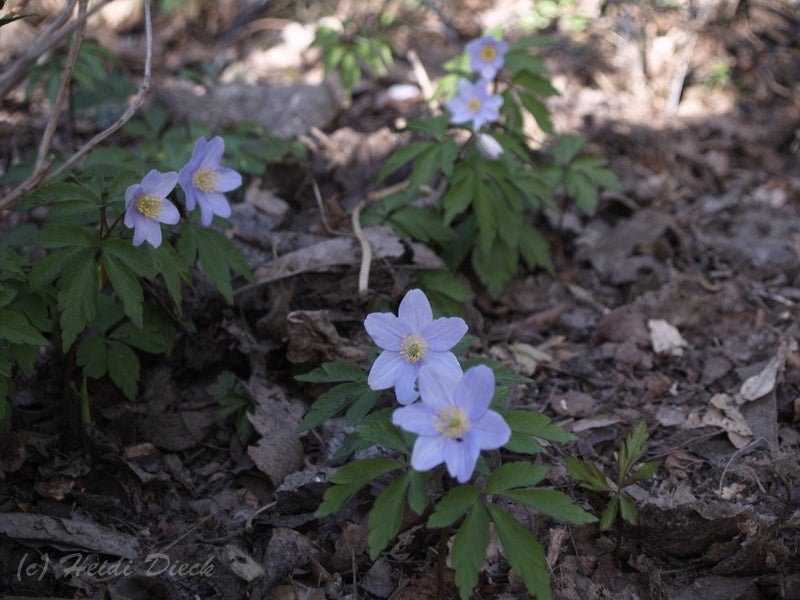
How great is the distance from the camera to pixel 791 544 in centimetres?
199

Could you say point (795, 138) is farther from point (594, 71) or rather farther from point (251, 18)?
point (251, 18)

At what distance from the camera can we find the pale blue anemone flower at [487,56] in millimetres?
3197

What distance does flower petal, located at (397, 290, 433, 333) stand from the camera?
1883mm

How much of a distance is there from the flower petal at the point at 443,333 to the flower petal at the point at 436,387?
16cm

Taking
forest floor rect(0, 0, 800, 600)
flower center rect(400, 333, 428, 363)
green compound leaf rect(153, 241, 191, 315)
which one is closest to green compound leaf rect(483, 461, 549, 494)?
flower center rect(400, 333, 428, 363)

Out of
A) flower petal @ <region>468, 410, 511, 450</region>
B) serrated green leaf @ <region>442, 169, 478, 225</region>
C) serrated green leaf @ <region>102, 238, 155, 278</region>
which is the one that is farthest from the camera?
serrated green leaf @ <region>442, 169, 478, 225</region>

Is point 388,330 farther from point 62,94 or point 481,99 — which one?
point 481,99

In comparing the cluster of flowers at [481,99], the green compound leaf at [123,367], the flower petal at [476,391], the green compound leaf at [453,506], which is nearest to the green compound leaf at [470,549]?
the green compound leaf at [453,506]

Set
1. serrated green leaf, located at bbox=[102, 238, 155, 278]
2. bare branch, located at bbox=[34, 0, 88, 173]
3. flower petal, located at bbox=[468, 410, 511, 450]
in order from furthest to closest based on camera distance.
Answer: serrated green leaf, located at bbox=[102, 238, 155, 278] → bare branch, located at bbox=[34, 0, 88, 173] → flower petal, located at bbox=[468, 410, 511, 450]

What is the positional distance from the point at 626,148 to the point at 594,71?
1046mm

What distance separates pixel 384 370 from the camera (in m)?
1.88

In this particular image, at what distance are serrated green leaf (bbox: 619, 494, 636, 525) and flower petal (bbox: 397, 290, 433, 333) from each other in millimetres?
698

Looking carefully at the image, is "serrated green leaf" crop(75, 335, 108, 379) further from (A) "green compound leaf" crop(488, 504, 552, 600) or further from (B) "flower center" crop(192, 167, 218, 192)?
(A) "green compound leaf" crop(488, 504, 552, 600)

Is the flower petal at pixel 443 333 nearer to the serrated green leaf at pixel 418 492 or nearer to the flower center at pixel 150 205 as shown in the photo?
the serrated green leaf at pixel 418 492
